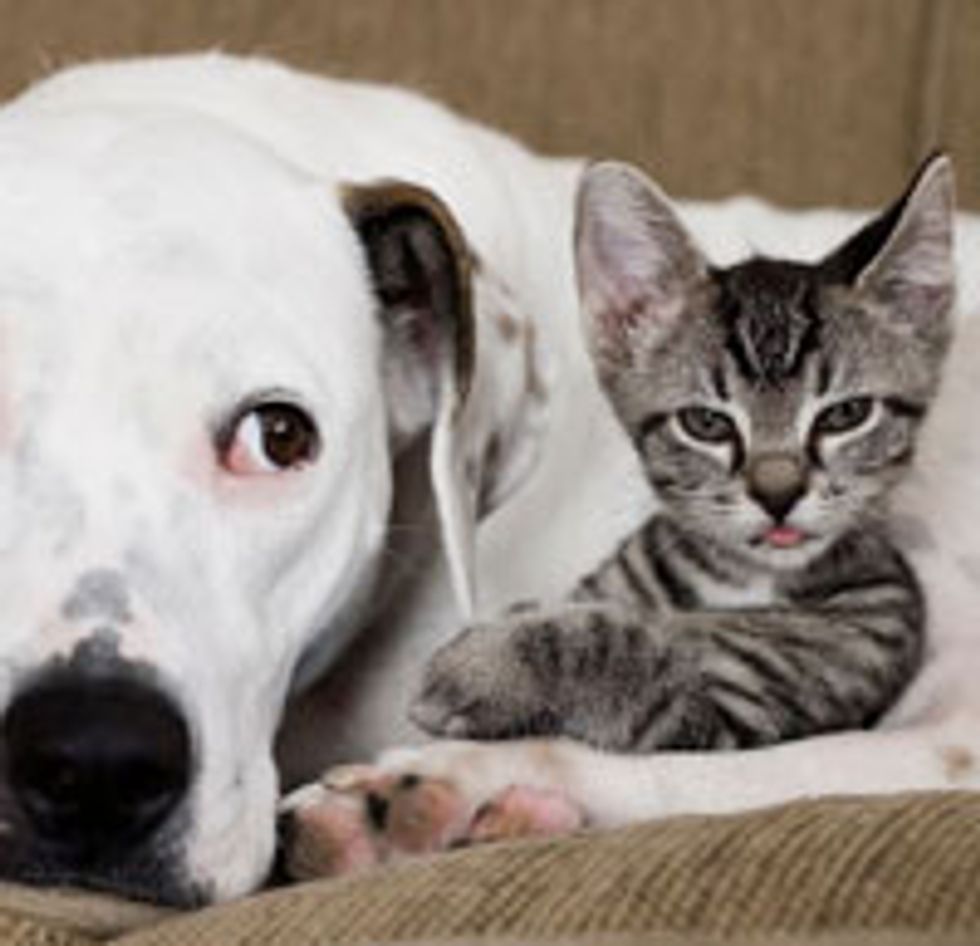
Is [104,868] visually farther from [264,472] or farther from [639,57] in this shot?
[639,57]

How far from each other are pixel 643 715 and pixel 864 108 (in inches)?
45.3

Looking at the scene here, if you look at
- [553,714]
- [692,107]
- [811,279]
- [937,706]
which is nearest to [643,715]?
[553,714]

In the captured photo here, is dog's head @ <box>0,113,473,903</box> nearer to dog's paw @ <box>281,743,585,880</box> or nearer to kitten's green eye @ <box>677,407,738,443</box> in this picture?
dog's paw @ <box>281,743,585,880</box>

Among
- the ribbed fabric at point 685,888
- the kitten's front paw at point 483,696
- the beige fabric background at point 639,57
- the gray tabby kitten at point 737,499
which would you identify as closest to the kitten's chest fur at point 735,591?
the gray tabby kitten at point 737,499

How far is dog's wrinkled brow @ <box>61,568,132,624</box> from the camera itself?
134 cm

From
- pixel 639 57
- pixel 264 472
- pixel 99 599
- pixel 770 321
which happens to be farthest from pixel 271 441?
pixel 639 57

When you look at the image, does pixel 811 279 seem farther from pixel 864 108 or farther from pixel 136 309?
pixel 864 108

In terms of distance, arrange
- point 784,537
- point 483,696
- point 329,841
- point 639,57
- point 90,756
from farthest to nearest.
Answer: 1. point 639,57
2. point 784,537
3. point 483,696
4. point 329,841
5. point 90,756

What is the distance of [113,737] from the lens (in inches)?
50.4

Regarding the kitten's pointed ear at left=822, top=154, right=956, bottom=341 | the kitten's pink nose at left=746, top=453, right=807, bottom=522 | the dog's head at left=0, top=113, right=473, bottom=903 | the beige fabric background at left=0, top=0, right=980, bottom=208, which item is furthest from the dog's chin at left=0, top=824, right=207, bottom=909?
the beige fabric background at left=0, top=0, right=980, bottom=208

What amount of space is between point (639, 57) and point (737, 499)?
3.12ft

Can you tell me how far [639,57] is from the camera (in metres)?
2.56

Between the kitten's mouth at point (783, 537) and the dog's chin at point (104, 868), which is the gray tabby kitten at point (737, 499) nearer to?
the kitten's mouth at point (783, 537)

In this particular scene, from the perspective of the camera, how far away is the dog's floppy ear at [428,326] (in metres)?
1.65
